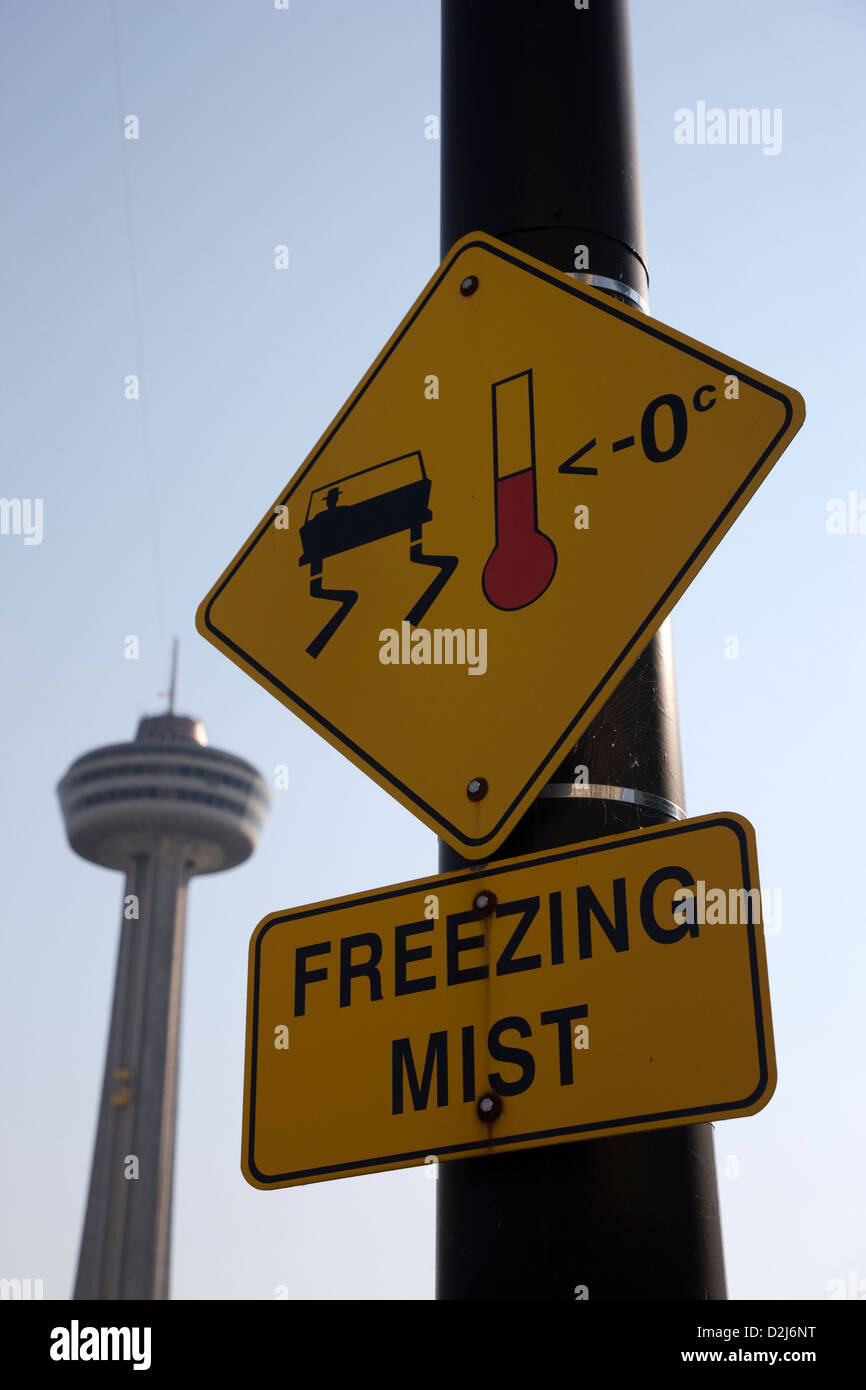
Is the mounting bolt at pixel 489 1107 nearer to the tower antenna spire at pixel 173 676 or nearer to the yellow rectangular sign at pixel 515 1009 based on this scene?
the yellow rectangular sign at pixel 515 1009

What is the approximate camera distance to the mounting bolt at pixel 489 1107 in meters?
2.17

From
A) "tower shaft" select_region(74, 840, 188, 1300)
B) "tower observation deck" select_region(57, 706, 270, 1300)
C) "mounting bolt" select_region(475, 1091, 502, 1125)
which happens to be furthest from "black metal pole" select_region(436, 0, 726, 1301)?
"tower shaft" select_region(74, 840, 188, 1300)

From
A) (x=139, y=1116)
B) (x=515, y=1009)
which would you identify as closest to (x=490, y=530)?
(x=515, y=1009)

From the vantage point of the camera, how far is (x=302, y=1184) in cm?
232

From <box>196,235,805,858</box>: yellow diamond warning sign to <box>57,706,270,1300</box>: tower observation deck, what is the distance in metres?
79.1

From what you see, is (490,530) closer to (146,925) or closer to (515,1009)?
(515,1009)

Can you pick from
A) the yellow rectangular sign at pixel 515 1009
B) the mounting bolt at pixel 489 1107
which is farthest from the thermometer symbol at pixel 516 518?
the mounting bolt at pixel 489 1107

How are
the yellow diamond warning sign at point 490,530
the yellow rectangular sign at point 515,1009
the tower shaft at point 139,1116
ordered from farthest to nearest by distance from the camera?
the tower shaft at point 139,1116
the yellow diamond warning sign at point 490,530
the yellow rectangular sign at point 515,1009

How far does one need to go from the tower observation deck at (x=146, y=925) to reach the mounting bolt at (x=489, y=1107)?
7947cm

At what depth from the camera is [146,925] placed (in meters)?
85.2

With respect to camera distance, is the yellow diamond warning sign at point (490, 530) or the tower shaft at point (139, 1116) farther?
the tower shaft at point (139, 1116)

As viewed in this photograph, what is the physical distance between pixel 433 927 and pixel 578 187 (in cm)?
141

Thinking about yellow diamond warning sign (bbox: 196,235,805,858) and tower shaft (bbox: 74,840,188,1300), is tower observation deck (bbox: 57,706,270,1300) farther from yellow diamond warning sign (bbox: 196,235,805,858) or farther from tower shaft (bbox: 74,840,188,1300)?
yellow diamond warning sign (bbox: 196,235,805,858)
